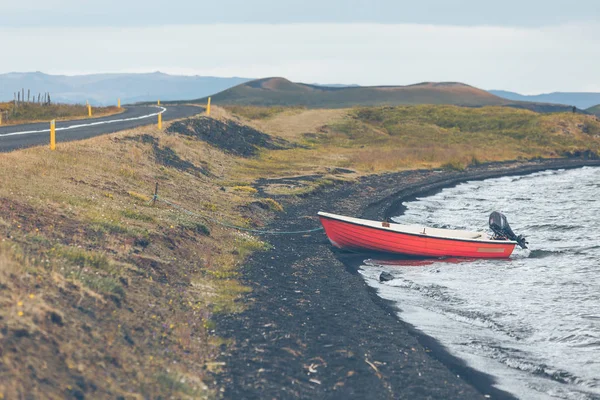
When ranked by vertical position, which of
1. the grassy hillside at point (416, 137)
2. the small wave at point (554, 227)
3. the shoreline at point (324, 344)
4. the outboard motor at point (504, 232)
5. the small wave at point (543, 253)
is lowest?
the small wave at point (543, 253)

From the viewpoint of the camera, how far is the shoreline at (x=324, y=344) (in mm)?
12492

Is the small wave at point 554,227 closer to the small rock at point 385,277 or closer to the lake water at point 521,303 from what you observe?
the lake water at point 521,303

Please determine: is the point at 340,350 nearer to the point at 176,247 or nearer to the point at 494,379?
the point at 494,379

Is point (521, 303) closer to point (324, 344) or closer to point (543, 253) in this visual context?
point (324, 344)

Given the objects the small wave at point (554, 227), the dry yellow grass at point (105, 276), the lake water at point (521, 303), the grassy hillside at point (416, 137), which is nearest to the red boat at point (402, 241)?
the lake water at point (521, 303)

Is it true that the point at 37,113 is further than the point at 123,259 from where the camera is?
Yes

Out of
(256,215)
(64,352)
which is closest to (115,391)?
(64,352)

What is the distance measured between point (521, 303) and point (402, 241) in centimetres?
621

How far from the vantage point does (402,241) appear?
26062 mm

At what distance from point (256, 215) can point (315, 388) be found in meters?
18.2

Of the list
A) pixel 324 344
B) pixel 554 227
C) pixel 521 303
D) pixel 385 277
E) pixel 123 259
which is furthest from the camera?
pixel 554 227

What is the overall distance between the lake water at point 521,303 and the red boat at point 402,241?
42 centimetres

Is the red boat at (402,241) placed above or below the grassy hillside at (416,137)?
below

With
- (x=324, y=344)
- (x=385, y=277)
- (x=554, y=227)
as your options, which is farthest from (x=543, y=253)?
(x=324, y=344)
